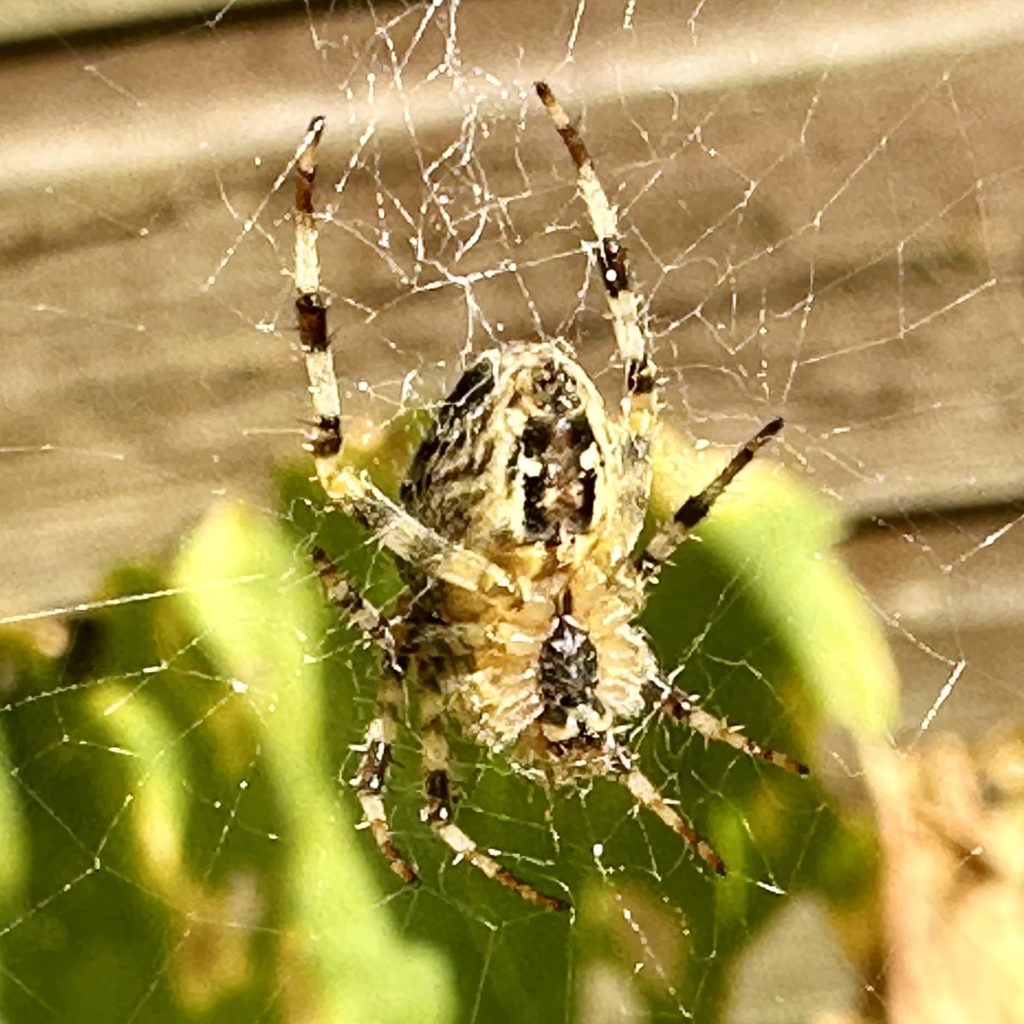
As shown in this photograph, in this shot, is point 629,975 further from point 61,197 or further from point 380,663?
point 61,197

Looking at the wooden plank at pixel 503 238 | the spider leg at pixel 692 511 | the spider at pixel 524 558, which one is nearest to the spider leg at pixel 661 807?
the spider at pixel 524 558

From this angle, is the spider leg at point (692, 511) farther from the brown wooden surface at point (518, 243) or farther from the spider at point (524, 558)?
the brown wooden surface at point (518, 243)

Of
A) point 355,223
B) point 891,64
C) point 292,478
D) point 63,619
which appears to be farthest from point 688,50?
point 63,619

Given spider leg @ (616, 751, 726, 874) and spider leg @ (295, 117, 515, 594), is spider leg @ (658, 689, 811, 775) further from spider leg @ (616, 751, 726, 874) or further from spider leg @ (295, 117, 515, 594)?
spider leg @ (295, 117, 515, 594)

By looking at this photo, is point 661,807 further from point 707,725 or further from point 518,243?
point 518,243

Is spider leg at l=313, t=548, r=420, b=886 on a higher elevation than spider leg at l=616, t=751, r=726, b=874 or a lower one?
higher

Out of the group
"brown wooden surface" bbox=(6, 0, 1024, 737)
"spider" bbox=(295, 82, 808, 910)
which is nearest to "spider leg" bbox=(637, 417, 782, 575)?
"spider" bbox=(295, 82, 808, 910)

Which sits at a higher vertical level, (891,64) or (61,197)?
(891,64)
